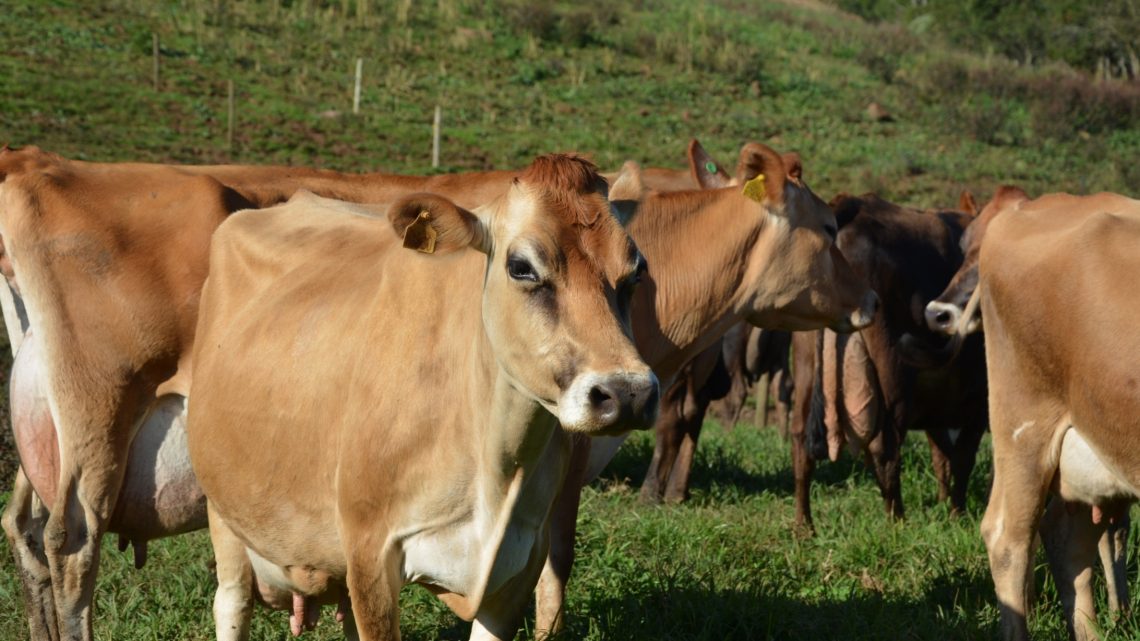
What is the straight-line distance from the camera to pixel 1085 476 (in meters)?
5.51

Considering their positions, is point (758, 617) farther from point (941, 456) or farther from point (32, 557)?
point (941, 456)

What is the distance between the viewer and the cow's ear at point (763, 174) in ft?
20.3

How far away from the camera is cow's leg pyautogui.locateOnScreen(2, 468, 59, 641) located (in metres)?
5.95

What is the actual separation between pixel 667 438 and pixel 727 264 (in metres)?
3.16

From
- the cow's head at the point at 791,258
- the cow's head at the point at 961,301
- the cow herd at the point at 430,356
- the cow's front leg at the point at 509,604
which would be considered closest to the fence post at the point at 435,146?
the cow herd at the point at 430,356

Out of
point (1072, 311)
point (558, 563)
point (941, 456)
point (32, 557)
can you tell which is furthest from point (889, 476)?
point (32, 557)

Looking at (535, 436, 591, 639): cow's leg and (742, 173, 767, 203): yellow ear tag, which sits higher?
(742, 173, 767, 203): yellow ear tag

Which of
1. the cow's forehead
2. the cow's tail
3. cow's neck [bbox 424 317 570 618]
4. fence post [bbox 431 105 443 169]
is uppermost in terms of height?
the cow's forehead

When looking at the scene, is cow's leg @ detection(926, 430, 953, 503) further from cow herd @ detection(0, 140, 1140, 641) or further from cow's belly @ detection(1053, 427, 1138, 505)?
cow's belly @ detection(1053, 427, 1138, 505)

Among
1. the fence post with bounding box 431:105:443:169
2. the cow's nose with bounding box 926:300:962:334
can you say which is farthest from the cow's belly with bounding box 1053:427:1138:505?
the fence post with bounding box 431:105:443:169

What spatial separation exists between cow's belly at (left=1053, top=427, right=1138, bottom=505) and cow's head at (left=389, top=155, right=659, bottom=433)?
267 centimetres

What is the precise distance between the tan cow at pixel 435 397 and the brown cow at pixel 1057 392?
211 centimetres

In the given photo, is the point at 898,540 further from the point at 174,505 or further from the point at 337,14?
the point at 337,14

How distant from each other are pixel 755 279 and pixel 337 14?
30768 millimetres
